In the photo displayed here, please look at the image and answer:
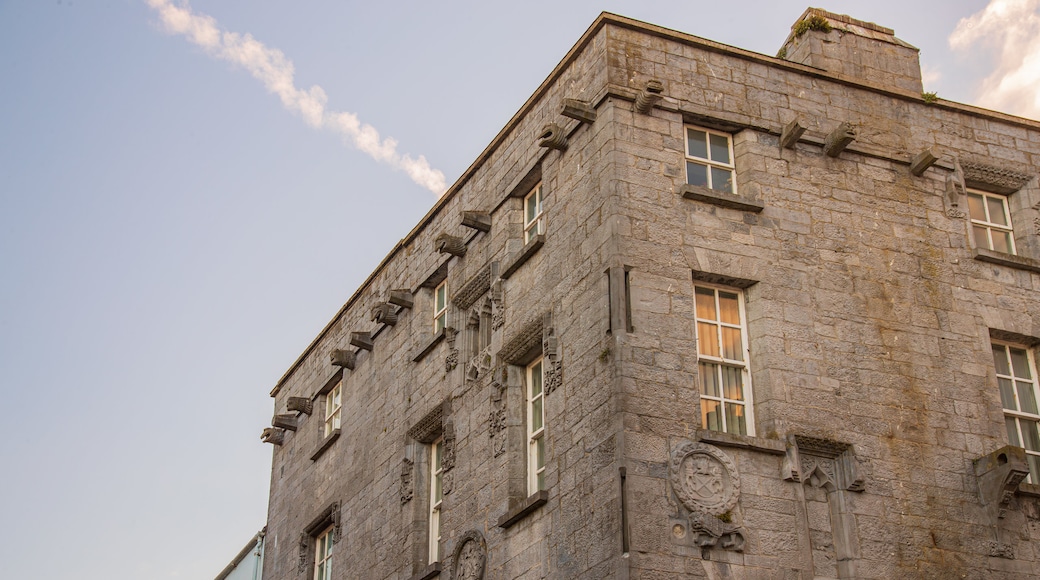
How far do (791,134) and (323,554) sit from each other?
1155 centimetres

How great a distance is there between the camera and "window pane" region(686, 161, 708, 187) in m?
17.8

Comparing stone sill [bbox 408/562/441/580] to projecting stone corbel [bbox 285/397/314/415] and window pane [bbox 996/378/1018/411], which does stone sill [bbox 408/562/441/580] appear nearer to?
projecting stone corbel [bbox 285/397/314/415]

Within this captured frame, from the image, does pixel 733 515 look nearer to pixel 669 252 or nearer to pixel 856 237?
pixel 669 252

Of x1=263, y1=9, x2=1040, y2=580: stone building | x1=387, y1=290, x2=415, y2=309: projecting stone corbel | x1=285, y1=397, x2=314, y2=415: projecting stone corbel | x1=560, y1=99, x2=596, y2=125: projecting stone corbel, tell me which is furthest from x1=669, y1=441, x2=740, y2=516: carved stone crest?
x1=285, y1=397, x2=314, y2=415: projecting stone corbel

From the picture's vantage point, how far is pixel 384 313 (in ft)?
75.3

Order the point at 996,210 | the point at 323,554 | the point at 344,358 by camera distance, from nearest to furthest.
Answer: the point at 996,210 < the point at 323,554 < the point at 344,358

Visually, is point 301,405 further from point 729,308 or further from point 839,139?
point 839,139

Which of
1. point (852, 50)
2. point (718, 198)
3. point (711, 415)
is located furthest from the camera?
point (852, 50)

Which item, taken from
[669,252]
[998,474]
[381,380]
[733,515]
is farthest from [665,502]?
[381,380]

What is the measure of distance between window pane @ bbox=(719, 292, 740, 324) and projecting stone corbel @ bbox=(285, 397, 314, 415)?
37.2 ft

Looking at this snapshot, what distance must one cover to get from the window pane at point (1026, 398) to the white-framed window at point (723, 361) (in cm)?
415

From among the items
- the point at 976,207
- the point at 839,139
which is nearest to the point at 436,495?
the point at 839,139

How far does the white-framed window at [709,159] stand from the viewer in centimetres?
1788

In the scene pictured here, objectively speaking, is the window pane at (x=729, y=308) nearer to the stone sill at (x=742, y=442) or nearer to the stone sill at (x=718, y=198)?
the stone sill at (x=718, y=198)
